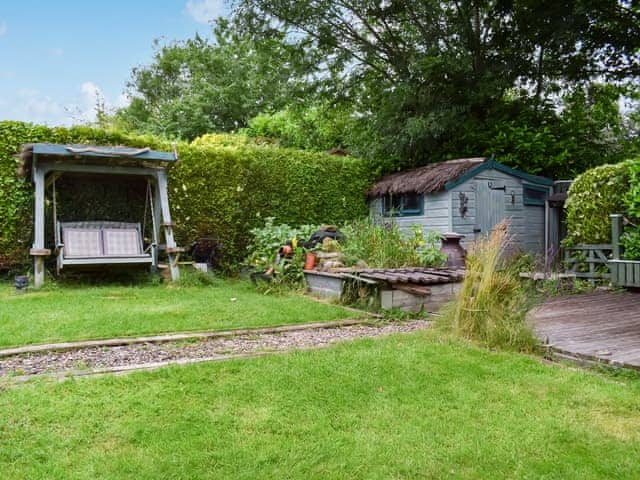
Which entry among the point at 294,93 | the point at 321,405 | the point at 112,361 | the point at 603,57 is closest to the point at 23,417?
the point at 112,361

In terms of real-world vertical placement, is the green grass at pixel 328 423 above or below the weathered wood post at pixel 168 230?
below

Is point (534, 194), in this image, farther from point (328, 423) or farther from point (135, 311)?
point (328, 423)

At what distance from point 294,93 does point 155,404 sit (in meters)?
11.3

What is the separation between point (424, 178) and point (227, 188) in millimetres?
3960

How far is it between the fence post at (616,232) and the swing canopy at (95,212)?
659 centimetres

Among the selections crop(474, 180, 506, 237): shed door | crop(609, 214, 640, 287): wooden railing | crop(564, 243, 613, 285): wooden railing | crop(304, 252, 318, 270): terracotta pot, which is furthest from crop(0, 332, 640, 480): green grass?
crop(474, 180, 506, 237): shed door

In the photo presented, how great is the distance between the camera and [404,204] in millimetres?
10594

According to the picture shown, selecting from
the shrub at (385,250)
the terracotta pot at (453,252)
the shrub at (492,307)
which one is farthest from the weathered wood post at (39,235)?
the terracotta pot at (453,252)

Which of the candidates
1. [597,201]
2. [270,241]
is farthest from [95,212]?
[597,201]

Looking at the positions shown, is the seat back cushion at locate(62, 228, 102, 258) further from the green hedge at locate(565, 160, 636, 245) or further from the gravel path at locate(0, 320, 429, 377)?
the green hedge at locate(565, 160, 636, 245)

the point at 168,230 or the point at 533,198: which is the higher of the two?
the point at 533,198

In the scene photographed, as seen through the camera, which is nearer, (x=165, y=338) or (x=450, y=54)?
(x=165, y=338)

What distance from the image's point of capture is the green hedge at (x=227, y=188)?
291 inches

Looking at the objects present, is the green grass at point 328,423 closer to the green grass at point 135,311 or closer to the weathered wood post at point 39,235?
the green grass at point 135,311
